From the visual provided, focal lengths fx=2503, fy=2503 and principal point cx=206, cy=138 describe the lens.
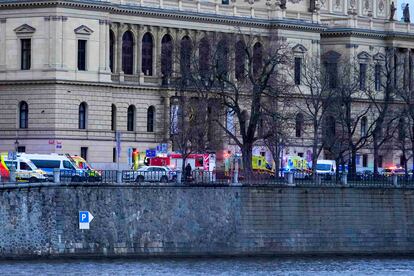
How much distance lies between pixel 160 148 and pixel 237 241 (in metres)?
45.1

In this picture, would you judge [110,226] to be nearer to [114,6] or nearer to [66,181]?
[66,181]

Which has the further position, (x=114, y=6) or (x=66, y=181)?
(x=114, y=6)

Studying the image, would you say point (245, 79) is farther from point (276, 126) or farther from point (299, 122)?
point (299, 122)

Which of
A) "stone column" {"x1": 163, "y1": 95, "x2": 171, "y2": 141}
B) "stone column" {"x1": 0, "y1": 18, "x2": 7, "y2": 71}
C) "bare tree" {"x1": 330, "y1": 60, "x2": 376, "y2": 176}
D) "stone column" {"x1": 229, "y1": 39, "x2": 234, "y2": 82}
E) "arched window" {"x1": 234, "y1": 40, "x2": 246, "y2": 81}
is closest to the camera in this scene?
"bare tree" {"x1": 330, "y1": 60, "x2": 376, "y2": 176}

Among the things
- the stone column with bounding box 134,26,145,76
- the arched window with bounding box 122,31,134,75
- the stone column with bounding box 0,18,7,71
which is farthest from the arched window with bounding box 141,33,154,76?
the stone column with bounding box 0,18,7,71

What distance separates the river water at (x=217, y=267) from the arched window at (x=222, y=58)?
2610 cm

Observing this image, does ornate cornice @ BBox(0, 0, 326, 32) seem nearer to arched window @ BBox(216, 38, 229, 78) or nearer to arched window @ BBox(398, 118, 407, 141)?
arched window @ BBox(216, 38, 229, 78)

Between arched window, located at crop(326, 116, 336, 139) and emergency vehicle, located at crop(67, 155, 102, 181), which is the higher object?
arched window, located at crop(326, 116, 336, 139)

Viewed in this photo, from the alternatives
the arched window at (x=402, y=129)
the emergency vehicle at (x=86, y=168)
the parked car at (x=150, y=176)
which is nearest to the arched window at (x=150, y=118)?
the emergency vehicle at (x=86, y=168)

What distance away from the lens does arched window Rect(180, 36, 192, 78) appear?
179462 millimetres

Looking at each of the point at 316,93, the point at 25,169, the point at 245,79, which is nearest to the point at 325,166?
the point at 316,93

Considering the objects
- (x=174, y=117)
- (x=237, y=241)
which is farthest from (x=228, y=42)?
(x=237, y=241)

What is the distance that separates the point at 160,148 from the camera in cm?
18262

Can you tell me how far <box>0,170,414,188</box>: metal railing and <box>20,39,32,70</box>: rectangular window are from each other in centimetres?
3219
